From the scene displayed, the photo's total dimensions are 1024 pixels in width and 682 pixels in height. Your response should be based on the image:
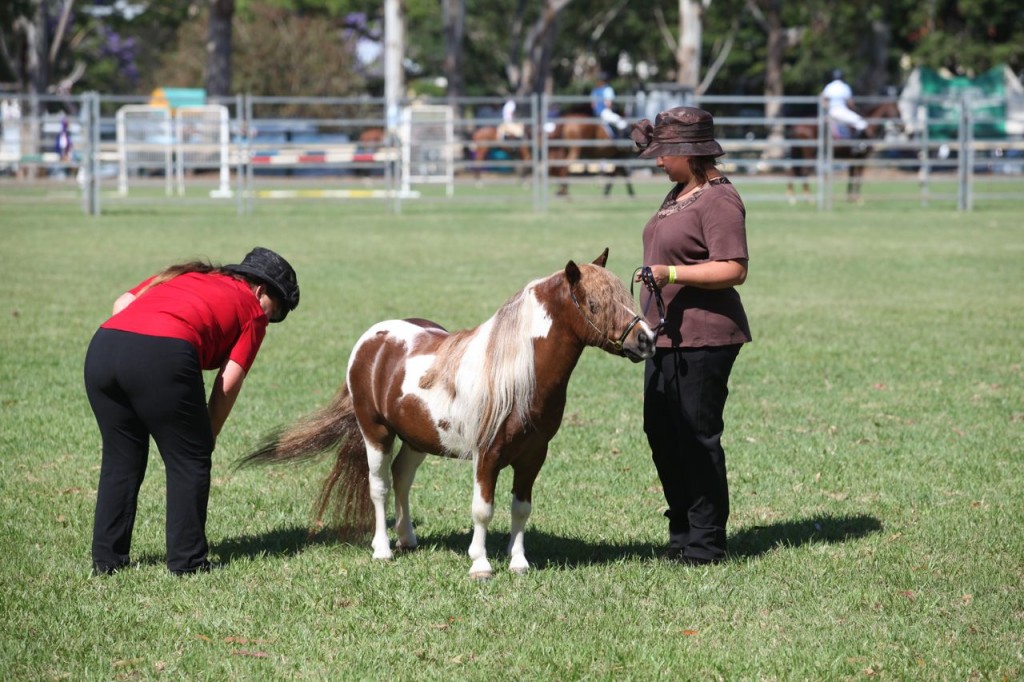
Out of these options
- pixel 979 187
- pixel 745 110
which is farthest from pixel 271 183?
pixel 745 110

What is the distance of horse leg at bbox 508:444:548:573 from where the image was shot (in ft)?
18.7

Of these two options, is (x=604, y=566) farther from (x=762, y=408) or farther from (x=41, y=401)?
(x=41, y=401)

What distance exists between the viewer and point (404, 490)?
6203 millimetres

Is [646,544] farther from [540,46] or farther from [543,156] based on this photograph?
[540,46]

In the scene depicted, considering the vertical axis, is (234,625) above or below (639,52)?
below

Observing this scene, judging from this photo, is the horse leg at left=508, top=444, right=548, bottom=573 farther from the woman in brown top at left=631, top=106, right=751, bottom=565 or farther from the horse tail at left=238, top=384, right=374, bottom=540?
the horse tail at left=238, top=384, right=374, bottom=540

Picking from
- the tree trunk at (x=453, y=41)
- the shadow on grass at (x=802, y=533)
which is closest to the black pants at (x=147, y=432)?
the shadow on grass at (x=802, y=533)

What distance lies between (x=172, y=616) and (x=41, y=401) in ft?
15.3

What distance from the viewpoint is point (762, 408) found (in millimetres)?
9375

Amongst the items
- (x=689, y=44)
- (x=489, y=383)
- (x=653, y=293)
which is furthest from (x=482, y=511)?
(x=689, y=44)

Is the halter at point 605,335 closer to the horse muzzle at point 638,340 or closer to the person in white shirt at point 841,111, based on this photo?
the horse muzzle at point 638,340

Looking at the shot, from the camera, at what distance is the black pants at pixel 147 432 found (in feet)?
17.6

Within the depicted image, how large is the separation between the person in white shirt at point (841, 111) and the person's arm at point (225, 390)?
2398 cm

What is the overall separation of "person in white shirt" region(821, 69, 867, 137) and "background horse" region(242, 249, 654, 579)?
2352 centimetres
